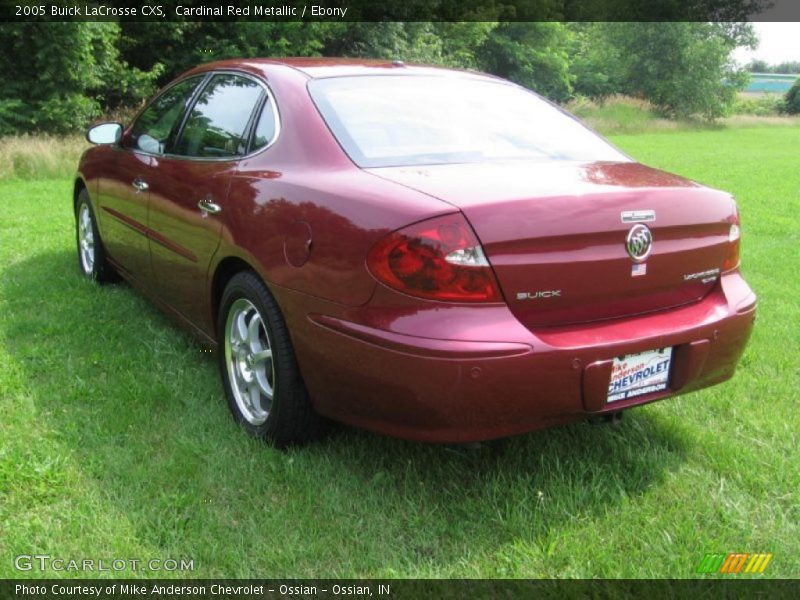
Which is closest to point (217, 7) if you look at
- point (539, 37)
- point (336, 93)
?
point (336, 93)

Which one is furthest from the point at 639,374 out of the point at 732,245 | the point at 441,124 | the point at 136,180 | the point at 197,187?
the point at 136,180

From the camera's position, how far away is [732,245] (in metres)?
2.97

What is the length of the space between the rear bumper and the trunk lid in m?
0.09

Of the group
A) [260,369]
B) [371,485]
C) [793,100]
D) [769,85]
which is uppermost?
[260,369]

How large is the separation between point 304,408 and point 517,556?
0.99m

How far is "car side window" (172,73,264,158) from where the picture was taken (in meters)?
3.45

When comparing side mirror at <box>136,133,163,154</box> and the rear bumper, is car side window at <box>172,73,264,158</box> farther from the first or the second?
the rear bumper

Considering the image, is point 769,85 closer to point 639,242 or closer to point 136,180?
point 136,180

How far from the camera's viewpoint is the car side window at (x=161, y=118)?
417 centimetres

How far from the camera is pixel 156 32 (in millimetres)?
21188

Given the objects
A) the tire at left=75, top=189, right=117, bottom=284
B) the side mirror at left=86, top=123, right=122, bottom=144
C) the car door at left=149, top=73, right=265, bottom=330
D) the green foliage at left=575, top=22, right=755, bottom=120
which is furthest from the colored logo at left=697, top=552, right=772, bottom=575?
the green foliage at left=575, top=22, right=755, bottom=120

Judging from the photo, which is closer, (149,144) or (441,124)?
(441,124)

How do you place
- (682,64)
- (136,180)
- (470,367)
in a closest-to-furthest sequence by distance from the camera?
1. (470,367)
2. (136,180)
3. (682,64)

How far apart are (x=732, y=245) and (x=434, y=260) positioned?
1.35 metres
